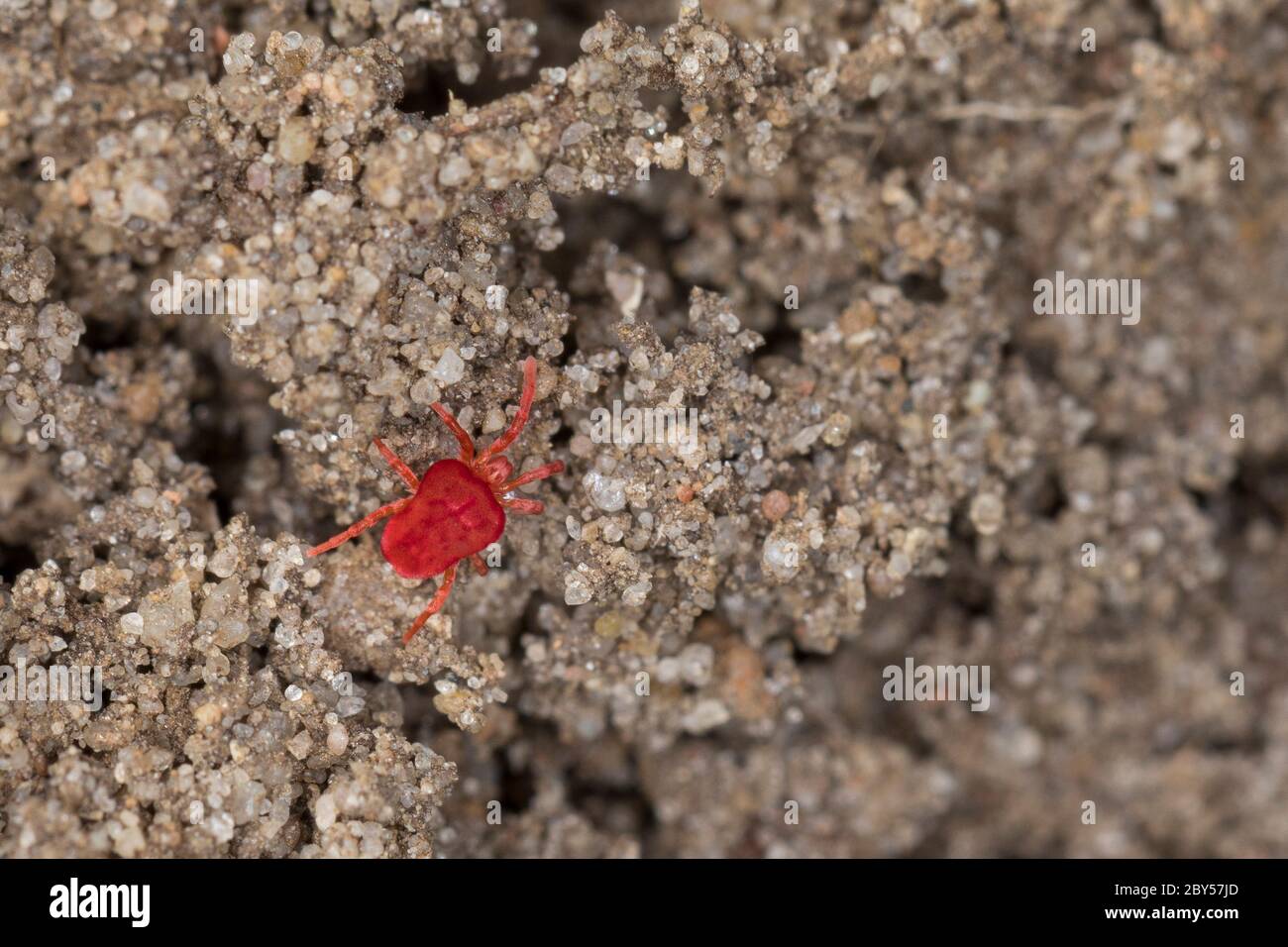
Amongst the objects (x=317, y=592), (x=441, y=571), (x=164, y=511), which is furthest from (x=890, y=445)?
(x=164, y=511)

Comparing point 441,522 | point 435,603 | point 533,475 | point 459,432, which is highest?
point 459,432

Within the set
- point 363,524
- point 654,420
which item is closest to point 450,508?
point 363,524

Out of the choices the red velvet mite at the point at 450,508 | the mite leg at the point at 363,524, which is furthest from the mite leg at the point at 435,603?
A: the mite leg at the point at 363,524

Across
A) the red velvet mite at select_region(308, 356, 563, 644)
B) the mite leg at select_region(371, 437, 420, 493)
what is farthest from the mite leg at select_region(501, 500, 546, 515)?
the mite leg at select_region(371, 437, 420, 493)

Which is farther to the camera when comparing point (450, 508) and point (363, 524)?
point (363, 524)

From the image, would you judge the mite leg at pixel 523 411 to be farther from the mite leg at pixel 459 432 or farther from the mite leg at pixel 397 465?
the mite leg at pixel 397 465

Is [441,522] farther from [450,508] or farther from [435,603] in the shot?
[435,603]
